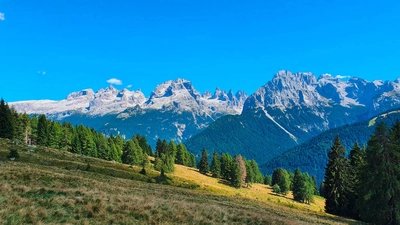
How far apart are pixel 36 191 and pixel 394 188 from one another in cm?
3929

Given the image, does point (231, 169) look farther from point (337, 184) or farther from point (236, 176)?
point (337, 184)

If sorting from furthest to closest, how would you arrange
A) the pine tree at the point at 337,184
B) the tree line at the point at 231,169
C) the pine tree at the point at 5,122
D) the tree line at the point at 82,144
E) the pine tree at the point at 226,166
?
the pine tree at the point at 226,166, the tree line at the point at 231,169, the tree line at the point at 82,144, the pine tree at the point at 5,122, the pine tree at the point at 337,184

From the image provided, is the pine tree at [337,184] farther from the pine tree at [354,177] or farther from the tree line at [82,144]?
the tree line at [82,144]

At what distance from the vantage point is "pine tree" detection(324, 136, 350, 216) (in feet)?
182

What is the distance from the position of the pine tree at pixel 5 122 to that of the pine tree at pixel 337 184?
8614cm

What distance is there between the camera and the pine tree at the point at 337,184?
5562 centimetres

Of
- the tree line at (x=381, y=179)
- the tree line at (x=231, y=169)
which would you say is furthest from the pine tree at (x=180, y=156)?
the tree line at (x=381, y=179)

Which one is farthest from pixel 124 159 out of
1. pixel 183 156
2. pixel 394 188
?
pixel 394 188

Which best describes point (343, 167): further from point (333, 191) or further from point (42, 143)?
point (42, 143)

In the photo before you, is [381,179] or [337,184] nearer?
[381,179]

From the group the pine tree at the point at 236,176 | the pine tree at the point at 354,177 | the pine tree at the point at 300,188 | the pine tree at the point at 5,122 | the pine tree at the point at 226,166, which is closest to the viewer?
the pine tree at the point at 354,177

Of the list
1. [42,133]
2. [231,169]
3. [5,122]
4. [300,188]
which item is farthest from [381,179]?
[42,133]

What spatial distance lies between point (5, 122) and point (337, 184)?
291ft

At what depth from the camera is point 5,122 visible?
8088 cm
